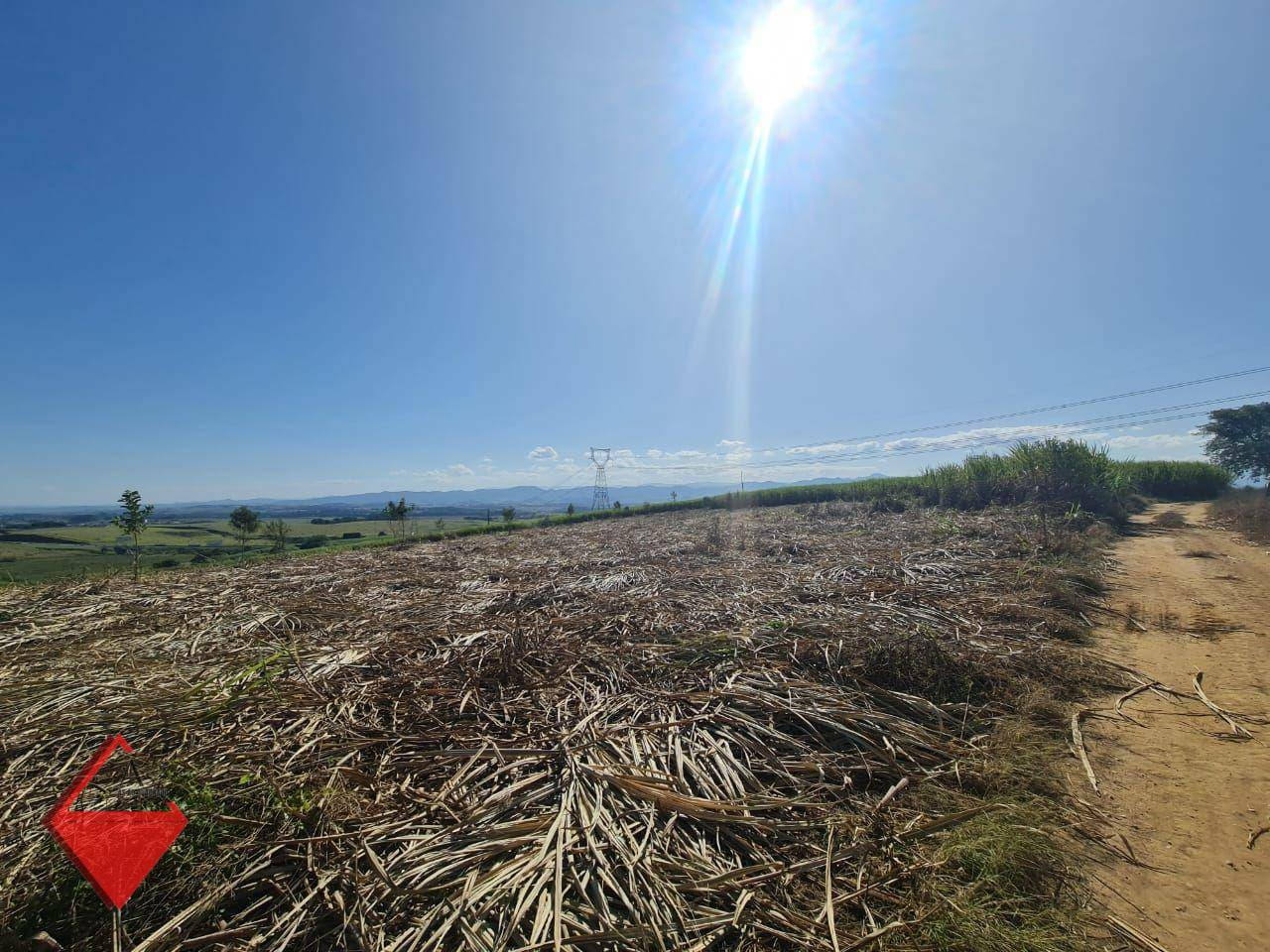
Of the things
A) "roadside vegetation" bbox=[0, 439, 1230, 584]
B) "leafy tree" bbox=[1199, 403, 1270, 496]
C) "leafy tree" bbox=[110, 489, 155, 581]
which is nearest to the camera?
"leafy tree" bbox=[110, 489, 155, 581]

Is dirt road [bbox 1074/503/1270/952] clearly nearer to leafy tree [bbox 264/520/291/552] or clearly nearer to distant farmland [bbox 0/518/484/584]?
distant farmland [bbox 0/518/484/584]

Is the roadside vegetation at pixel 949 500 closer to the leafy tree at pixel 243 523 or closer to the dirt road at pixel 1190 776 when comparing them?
the leafy tree at pixel 243 523

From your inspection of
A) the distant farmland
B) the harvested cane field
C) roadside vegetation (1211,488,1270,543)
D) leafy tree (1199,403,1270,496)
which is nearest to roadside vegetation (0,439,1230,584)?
the distant farmland

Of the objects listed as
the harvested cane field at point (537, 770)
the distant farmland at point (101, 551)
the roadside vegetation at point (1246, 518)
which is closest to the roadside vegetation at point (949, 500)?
the distant farmland at point (101, 551)

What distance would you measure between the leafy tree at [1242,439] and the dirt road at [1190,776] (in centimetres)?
5345

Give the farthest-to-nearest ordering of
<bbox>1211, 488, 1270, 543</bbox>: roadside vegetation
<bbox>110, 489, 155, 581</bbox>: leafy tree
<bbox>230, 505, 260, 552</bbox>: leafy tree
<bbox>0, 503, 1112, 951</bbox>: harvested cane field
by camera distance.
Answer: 1. <bbox>230, 505, 260, 552</bbox>: leafy tree
2. <bbox>1211, 488, 1270, 543</bbox>: roadside vegetation
3. <bbox>110, 489, 155, 581</bbox>: leafy tree
4. <bbox>0, 503, 1112, 951</bbox>: harvested cane field

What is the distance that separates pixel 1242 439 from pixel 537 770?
65134 millimetres

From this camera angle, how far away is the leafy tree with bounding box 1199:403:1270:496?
38.1m

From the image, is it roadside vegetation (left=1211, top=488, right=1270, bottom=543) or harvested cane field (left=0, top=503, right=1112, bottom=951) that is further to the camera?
roadside vegetation (left=1211, top=488, right=1270, bottom=543)

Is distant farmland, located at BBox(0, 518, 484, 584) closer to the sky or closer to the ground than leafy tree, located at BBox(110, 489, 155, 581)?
closer to the ground

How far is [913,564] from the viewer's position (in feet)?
29.6

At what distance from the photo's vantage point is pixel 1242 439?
128 ft

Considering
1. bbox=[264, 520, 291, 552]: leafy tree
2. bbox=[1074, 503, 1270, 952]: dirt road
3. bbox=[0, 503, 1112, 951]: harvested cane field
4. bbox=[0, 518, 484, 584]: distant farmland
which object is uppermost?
bbox=[264, 520, 291, 552]: leafy tree

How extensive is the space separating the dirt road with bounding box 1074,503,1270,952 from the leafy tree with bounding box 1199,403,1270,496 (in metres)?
53.4
